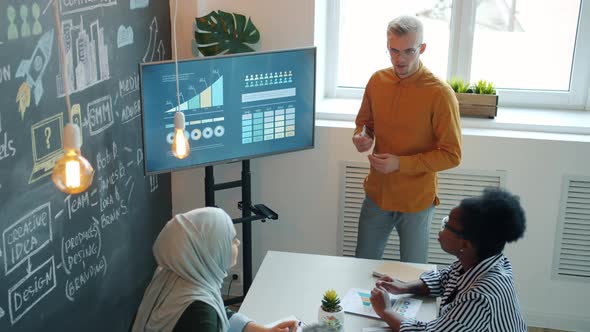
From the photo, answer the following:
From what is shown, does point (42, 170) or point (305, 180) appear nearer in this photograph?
point (42, 170)

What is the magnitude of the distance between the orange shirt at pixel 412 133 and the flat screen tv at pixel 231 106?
0.40m

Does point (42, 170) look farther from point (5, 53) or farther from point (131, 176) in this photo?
point (131, 176)

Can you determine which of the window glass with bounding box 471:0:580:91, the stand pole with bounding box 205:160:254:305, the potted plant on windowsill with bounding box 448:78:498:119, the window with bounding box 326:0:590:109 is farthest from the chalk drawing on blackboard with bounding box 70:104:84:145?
the window glass with bounding box 471:0:580:91

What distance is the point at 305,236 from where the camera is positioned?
4.40 metres

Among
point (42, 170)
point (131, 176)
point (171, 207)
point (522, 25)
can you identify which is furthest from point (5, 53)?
point (522, 25)

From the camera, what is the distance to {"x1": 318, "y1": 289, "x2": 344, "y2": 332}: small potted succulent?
2.48 m

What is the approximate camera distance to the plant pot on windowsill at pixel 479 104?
164 inches

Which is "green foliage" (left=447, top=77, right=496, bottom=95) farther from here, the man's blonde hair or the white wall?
the man's blonde hair

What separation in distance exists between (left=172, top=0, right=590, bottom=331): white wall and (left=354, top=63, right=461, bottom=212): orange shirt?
0.62 m

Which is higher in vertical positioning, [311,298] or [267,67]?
[267,67]

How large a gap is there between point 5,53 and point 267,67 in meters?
1.44

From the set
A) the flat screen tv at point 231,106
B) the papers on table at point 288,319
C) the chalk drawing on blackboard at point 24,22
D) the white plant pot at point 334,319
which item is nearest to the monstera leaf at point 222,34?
the flat screen tv at point 231,106

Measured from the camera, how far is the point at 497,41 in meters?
4.40

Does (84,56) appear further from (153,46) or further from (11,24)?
(153,46)
